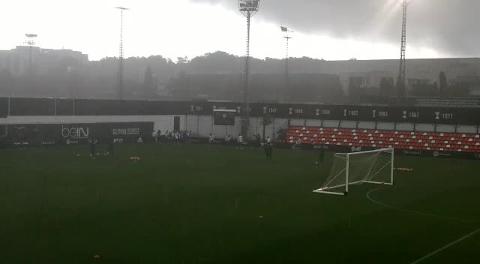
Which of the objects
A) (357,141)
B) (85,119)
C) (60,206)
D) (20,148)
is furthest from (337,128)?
(60,206)

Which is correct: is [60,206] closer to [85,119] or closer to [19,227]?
[19,227]

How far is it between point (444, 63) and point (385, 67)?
9367mm

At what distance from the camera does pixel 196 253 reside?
1431cm

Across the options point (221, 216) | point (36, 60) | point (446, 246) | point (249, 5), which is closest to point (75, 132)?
point (249, 5)

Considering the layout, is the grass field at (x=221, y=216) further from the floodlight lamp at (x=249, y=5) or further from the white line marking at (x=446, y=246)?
the floodlight lamp at (x=249, y=5)

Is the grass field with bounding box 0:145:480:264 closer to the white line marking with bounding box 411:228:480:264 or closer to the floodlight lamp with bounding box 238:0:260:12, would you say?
the white line marking with bounding box 411:228:480:264

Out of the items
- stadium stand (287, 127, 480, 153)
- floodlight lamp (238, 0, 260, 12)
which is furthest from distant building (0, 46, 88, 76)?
stadium stand (287, 127, 480, 153)

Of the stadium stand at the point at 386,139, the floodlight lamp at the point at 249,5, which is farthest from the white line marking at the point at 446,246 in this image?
the floodlight lamp at the point at 249,5

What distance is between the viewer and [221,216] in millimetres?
19484

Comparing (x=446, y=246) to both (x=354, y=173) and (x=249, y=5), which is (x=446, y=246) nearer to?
(x=354, y=173)

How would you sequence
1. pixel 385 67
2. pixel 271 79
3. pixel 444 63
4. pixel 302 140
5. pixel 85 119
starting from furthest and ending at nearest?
pixel 271 79 < pixel 385 67 < pixel 444 63 < pixel 302 140 < pixel 85 119

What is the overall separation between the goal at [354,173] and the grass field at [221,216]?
0.78m

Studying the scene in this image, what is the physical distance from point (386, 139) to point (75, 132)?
27326mm

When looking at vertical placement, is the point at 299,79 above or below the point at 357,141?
above
